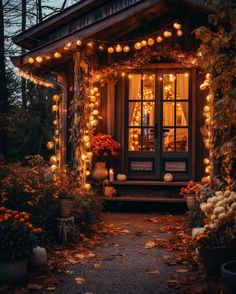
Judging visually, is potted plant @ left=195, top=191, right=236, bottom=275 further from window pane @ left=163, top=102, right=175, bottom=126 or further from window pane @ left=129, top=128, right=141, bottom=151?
window pane @ left=129, top=128, right=141, bottom=151

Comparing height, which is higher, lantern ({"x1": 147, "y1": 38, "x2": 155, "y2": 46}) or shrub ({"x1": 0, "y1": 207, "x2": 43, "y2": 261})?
lantern ({"x1": 147, "y1": 38, "x2": 155, "y2": 46})

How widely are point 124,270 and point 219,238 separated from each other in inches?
50.1

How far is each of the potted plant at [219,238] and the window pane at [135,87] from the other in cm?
583

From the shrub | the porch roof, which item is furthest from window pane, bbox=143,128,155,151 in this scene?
the shrub

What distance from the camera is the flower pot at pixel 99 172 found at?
36.7ft

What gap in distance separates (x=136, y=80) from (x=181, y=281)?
7.05 m

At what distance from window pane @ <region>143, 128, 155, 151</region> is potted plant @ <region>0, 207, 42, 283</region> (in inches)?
251

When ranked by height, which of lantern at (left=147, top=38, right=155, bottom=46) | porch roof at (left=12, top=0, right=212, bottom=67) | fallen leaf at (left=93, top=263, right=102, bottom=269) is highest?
porch roof at (left=12, top=0, right=212, bottom=67)

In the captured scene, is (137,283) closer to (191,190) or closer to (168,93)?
(191,190)

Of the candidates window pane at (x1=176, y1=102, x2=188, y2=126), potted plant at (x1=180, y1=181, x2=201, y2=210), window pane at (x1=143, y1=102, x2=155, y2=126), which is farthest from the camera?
window pane at (x1=143, y1=102, x2=155, y2=126)

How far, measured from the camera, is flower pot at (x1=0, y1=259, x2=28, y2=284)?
5352mm

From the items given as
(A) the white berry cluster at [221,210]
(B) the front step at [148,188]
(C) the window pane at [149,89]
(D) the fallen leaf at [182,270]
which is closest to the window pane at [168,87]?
(C) the window pane at [149,89]

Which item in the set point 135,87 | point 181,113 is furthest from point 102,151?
point 181,113

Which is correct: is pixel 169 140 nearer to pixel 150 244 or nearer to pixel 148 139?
pixel 148 139
